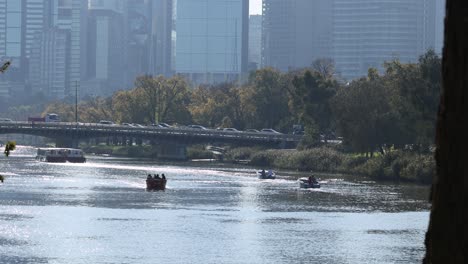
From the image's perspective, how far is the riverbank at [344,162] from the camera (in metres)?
128

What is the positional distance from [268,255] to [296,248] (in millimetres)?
3424

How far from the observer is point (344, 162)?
150375 mm

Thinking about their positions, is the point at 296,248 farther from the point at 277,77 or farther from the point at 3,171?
the point at 277,77

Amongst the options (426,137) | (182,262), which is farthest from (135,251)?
(426,137)

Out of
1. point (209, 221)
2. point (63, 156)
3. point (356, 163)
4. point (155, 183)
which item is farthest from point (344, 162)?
point (209, 221)

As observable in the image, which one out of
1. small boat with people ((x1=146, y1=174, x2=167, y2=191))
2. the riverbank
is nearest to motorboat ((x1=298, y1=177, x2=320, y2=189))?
the riverbank

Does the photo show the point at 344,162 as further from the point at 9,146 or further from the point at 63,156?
the point at 9,146

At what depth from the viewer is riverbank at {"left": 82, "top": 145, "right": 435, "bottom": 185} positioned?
128 metres

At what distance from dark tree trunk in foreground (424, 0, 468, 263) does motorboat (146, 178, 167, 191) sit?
329 ft

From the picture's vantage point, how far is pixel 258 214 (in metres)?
87.2

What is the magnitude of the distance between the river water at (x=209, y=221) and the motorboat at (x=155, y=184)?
2.78 ft

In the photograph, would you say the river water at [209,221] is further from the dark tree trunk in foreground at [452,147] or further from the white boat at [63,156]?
the white boat at [63,156]

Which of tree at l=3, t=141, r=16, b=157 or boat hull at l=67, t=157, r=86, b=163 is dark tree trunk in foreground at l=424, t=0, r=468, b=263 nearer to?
tree at l=3, t=141, r=16, b=157

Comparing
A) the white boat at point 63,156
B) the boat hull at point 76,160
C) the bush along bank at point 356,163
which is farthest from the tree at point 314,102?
the white boat at point 63,156
